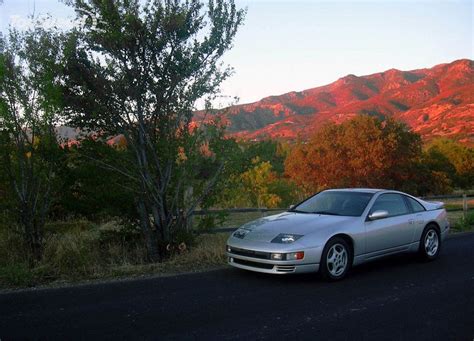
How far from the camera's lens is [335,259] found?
7449mm

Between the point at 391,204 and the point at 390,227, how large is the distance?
22.2 inches

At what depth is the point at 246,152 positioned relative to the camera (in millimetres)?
10352

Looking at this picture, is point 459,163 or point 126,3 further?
point 459,163

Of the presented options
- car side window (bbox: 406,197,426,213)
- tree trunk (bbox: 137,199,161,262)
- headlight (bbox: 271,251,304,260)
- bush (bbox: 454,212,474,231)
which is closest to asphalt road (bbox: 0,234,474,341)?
headlight (bbox: 271,251,304,260)

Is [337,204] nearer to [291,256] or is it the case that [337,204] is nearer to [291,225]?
[291,225]

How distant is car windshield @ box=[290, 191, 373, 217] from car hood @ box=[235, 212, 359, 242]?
0.99 ft

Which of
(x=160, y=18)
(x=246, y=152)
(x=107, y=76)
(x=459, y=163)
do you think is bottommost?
(x=459, y=163)

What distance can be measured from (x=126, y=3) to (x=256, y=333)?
6904 millimetres

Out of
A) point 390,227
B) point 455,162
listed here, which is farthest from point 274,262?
A: point 455,162

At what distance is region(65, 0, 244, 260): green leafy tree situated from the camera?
9.45 meters

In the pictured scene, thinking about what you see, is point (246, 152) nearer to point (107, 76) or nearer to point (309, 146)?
point (107, 76)

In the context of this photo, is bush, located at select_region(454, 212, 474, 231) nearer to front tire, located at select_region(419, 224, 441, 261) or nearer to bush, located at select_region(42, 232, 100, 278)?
front tire, located at select_region(419, 224, 441, 261)

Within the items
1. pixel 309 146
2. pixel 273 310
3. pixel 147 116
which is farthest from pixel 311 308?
pixel 309 146

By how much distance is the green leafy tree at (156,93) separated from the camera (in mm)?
9453
